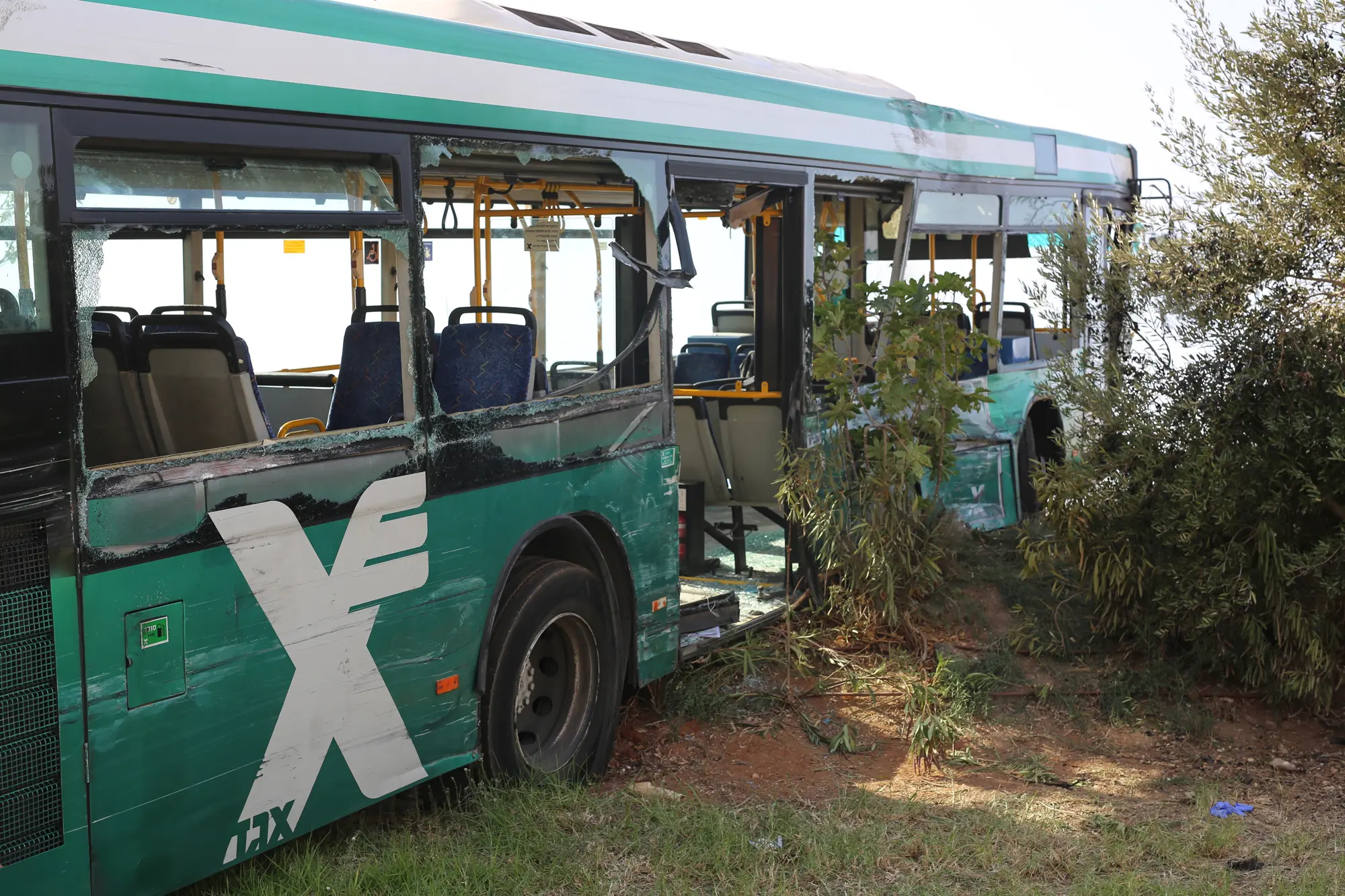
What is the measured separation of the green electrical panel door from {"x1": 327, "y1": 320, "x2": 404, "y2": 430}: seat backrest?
1.46 meters

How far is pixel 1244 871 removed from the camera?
455 centimetres

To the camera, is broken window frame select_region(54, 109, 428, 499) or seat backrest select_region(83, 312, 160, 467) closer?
broken window frame select_region(54, 109, 428, 499)

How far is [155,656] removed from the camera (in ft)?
12.0

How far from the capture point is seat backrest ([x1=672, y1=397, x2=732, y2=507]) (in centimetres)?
746

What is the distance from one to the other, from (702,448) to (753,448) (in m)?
0.31

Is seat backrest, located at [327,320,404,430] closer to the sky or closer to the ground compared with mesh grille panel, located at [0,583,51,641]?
closer to the sky

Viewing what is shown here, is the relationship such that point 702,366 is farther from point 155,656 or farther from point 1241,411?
point 155,656

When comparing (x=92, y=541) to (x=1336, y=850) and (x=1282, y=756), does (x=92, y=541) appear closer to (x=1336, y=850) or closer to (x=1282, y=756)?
(x=1336, y=850)

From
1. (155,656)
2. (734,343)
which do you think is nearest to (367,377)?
(155,656)

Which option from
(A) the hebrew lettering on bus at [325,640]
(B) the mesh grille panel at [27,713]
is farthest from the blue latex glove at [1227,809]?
(B) the mesh grille panel at [27,713]

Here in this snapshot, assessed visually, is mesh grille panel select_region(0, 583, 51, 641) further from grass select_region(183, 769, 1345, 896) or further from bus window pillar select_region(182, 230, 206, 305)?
bus window pillar select_region(182, 230, 206, 305)

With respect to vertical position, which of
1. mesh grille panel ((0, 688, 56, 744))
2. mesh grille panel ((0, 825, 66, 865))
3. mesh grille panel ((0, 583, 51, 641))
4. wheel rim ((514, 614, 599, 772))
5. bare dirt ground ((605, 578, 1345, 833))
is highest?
mesh grille panel ((0, 583, 51, 641))

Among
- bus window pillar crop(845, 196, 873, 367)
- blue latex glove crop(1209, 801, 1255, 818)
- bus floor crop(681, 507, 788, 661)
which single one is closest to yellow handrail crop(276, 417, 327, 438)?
bus floor crop(681, 507, 788, 661)

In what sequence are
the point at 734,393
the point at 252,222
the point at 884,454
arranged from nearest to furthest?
the point at 252,222
the point at 884,454
the point at 734,393
